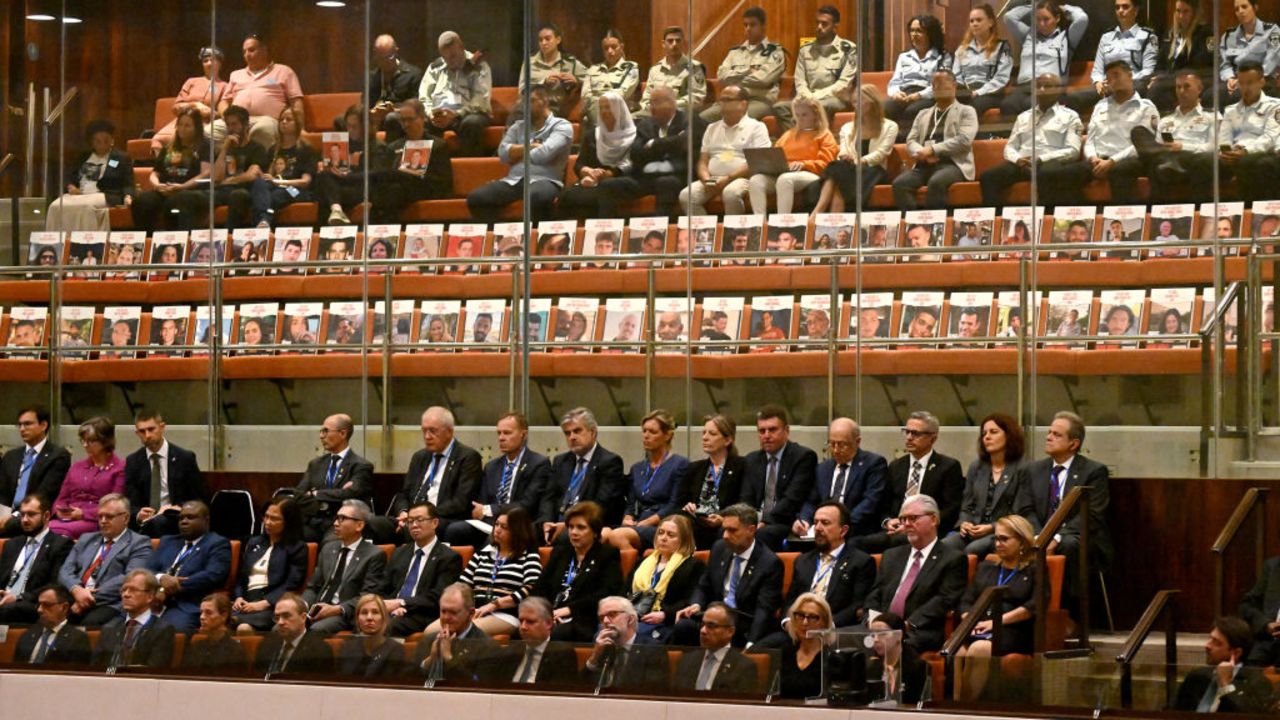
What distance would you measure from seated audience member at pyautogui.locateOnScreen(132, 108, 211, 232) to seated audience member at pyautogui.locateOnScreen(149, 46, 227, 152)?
1cm

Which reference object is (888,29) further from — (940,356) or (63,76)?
(63,76)

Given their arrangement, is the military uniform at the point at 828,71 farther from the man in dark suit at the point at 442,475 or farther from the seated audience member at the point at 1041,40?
the man in dark suit at the point at 442,475

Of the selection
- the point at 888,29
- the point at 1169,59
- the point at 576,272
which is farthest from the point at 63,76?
the point at 1169,59

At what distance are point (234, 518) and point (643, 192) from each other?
243 cm

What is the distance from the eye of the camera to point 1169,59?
8.30 m

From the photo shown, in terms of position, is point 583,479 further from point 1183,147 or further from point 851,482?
point 1183,147

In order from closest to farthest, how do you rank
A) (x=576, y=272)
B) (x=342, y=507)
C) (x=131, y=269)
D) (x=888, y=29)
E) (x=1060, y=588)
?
(x=1060, y=588)
(x=342, y=507)
(x=888, y=29)
(x=576, y=272)
(x=131, y=269)

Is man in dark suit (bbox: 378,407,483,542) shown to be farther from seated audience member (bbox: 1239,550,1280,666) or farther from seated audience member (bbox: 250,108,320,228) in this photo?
seated audience member (bbox: 1239,550,1280,666)

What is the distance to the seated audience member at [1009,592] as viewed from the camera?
6801mm

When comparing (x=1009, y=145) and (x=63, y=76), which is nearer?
(x=1009, y=145)

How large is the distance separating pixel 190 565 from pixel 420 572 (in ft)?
3.70

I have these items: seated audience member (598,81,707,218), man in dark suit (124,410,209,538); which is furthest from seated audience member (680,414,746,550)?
man in dark suit (124,410,209,538)

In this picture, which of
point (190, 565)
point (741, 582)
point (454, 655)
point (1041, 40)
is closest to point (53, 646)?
point (190, 565)

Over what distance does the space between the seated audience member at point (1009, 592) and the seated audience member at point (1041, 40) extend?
2.30 meters
